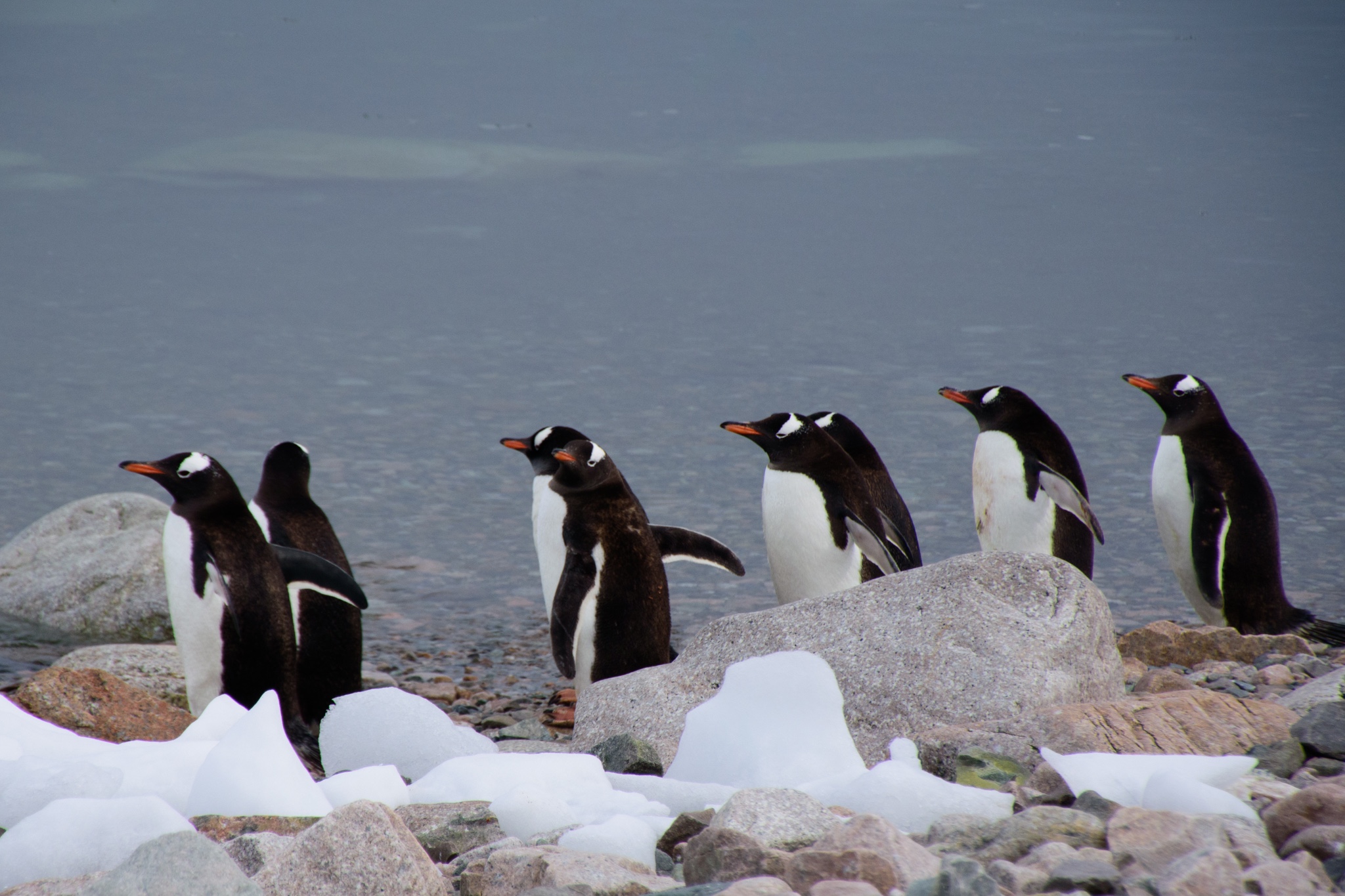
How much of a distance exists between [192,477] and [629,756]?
1.81 metres

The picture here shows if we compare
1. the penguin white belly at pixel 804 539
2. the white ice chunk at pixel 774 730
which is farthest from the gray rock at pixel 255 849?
the penguin white belly at pixel 804 539

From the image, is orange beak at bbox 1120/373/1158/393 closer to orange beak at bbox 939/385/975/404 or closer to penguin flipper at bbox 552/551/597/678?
orange beak at bbox 939/385/975/404

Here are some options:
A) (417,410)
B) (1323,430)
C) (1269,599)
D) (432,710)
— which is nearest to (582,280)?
(417,410)

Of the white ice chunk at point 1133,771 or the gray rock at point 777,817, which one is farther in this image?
the white ice chunk at point 1133,771

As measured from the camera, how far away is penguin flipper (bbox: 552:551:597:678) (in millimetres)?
4305

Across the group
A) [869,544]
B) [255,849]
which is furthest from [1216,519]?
[255,849]

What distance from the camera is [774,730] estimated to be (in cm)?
265

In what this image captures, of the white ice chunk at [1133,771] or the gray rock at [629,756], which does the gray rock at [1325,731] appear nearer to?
the white ice chunk at [1133,771]

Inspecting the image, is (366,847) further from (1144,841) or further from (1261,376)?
(1261,376)

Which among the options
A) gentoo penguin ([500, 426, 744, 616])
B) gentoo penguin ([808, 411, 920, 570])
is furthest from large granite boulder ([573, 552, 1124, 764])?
gentoo penguin ([808, 411, 920, 570])

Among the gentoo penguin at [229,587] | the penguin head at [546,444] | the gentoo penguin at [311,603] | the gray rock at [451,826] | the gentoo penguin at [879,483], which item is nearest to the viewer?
the gray rock at [451,826]

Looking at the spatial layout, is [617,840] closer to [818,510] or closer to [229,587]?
[229,587]

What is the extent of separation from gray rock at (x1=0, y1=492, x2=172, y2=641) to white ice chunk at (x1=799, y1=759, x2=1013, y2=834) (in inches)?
162

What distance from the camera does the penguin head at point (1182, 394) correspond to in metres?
5.64
